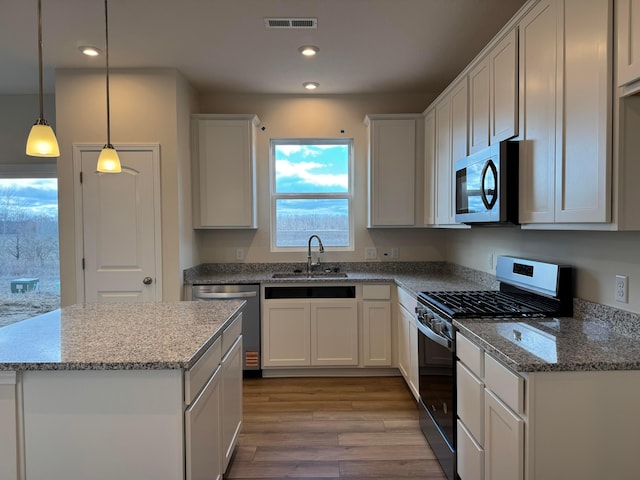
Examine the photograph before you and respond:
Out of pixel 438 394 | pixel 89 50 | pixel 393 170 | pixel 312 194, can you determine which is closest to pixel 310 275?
pixel 312 194

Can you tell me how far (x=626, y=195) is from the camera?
1364mm

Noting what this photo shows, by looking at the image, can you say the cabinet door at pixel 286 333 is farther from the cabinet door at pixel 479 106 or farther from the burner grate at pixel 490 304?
the cabinet door at pixel 479 106

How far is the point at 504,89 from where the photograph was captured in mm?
2074

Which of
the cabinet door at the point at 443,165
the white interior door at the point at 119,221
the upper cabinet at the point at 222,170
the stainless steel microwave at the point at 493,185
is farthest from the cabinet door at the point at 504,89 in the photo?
the white interior door at the point at 119,221

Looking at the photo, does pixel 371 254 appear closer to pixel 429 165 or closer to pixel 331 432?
pixel 429 165

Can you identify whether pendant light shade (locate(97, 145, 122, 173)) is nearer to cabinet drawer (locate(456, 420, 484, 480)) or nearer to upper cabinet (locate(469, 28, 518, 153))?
upper cabinet (locate(469, 28, 518, 153))

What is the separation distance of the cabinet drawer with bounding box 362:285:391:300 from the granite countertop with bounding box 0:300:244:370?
147 centimetres

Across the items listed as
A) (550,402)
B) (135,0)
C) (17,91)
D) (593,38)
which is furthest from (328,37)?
(17,91)

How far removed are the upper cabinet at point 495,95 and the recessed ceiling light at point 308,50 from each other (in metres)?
1.16

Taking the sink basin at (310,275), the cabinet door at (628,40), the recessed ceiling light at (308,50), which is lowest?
the sink basin at (310,275)

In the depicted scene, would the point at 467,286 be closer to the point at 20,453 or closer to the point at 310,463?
Answer: the point at 310,463

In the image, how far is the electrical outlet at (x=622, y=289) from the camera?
1.68m

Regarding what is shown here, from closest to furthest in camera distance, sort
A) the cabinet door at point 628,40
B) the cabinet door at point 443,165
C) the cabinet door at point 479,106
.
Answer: the cabinet door at point 628,40
the cabinet door at point 479,106
the cabinet door at point 443,165

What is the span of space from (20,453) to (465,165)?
264 centimetres
